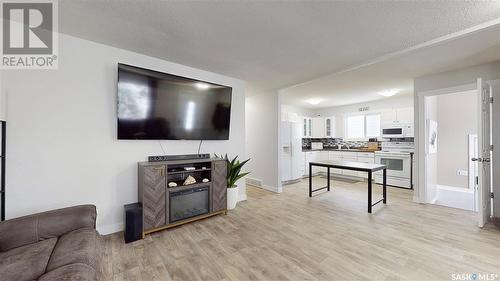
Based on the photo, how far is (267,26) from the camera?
211cm

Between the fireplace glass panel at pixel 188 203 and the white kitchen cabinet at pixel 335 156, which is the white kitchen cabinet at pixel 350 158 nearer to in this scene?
the white kitchen cabinet at pixel 335 156

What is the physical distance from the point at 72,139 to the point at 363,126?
279 inches

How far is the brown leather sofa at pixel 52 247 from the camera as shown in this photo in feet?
3.94

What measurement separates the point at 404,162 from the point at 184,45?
17.5 ft

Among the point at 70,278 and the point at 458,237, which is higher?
the point at 70,278

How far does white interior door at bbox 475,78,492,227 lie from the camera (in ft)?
8.68

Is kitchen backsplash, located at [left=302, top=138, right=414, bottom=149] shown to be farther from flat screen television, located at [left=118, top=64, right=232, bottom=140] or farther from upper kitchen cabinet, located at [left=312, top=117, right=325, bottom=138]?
flat screen television, located at [left=118, top=64, right=232, bottom=140]

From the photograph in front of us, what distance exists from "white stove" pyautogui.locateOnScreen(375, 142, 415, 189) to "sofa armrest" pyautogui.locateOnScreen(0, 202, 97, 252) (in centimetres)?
592

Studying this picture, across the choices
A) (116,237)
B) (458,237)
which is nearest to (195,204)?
(116,237)

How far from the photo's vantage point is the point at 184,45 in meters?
2.54

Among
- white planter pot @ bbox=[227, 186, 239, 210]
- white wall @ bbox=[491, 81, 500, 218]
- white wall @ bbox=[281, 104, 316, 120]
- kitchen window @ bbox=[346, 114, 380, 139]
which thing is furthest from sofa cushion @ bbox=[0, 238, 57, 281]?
kitchen window @ bbox=[346, 114, 380, 139]

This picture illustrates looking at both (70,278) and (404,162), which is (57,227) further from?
(404,162)

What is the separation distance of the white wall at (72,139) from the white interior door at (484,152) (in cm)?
456

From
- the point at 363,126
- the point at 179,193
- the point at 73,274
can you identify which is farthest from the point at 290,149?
the point at 73,274
